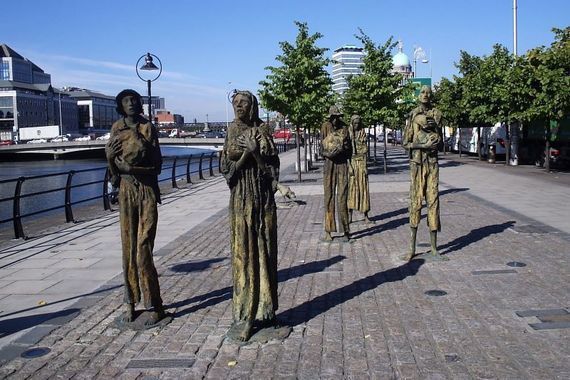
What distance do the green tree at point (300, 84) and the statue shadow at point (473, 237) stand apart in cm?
1109

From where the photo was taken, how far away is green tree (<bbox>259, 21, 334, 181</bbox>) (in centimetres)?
2134

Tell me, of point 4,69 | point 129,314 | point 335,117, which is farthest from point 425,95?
point 4,69

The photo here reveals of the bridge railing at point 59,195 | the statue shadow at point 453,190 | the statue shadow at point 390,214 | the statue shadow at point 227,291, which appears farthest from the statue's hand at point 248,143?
the statue shadow at point 453,190

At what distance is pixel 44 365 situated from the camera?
474cm

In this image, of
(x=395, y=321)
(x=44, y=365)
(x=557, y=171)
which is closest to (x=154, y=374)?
(x=44, y=365)

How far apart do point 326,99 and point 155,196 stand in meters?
17.3

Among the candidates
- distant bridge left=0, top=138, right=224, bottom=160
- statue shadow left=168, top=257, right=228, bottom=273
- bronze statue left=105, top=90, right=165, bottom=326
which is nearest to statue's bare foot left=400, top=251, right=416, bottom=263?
statue shadow left=168, top=257, right=228, bottom=273

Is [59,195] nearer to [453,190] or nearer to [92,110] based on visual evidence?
[453,190]

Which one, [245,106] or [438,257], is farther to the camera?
[438,257]

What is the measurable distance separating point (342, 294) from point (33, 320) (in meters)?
3.23

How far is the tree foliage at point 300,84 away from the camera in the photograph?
21.3 metres

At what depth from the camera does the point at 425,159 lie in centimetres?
821

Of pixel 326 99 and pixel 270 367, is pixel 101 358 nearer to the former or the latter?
pixel 270 367

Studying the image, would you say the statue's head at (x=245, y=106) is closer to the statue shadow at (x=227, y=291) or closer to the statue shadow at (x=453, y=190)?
the statue shadow at (x=227, y=291)
